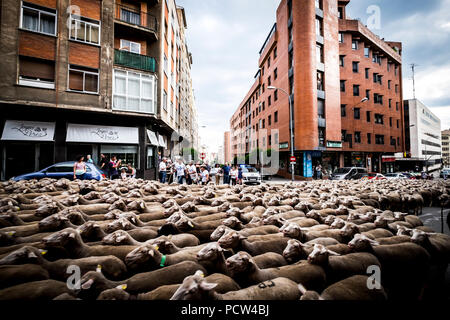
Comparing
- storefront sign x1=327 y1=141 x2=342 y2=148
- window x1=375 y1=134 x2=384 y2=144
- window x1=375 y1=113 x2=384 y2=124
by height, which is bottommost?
storefront sign x1=327 y1=141 x2=342 y2=148

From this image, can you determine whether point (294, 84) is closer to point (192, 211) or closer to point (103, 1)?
point (103, 1)

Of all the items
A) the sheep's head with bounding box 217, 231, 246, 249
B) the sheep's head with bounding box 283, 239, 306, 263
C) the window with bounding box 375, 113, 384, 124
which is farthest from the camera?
the window with bounding box 375, 113, 384, 124

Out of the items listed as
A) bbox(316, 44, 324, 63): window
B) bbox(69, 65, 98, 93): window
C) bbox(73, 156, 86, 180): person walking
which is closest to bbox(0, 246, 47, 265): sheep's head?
bbox(73, 156, 86, 180): person walking

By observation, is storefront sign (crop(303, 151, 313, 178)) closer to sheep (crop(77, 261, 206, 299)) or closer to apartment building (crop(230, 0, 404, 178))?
apartment building (crop(230, 0, 404, 178))

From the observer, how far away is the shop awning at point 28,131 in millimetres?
11660

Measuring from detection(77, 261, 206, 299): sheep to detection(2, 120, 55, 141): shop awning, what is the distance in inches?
577

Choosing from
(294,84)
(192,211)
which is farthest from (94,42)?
(294,84)

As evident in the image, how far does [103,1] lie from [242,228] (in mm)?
18216

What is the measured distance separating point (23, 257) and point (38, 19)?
16.9 meters

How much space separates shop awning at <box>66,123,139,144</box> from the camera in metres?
13.1

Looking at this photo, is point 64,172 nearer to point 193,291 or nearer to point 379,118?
point 193,291

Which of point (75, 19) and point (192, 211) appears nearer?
point (192, 211)

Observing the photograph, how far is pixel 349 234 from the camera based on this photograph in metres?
3.80

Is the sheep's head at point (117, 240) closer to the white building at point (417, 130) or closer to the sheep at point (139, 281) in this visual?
the sheep at point (139, 281)
